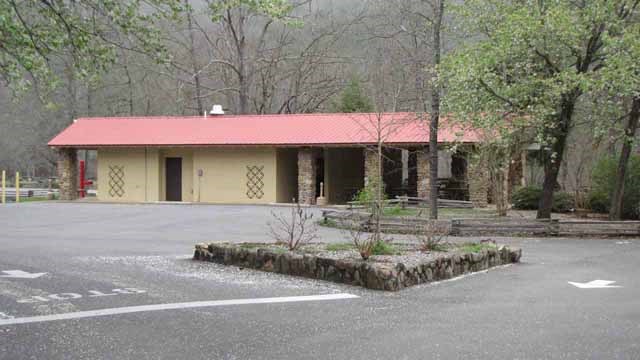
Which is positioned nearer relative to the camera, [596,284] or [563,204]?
[596,284]

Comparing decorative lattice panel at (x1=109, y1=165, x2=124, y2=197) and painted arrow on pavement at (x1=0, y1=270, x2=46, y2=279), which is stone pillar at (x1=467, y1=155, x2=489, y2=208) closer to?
decorative lattice panel at (x1=109, y1=165, x2=124, y2=197)

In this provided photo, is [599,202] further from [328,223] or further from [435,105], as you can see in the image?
[328,223]

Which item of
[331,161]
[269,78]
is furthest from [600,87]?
[269,78]

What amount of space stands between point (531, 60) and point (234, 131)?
1669 cm

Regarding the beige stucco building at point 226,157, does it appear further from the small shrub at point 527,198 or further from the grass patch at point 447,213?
the small shrub at point 527,198

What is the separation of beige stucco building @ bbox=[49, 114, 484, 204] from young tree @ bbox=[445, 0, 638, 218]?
10286 mm

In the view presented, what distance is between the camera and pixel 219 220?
23500mm

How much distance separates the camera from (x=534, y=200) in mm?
29453

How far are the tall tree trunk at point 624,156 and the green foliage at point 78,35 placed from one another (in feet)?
50.9

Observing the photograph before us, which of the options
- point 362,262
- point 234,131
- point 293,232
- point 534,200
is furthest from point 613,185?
point 362,262

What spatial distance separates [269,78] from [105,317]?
134 ft

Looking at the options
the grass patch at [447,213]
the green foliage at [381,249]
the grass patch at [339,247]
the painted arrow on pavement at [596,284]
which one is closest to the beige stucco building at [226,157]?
the grass patch at [447,213]

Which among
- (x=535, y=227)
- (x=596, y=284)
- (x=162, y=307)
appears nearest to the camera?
(x=162, y=307)

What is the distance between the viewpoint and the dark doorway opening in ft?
113
